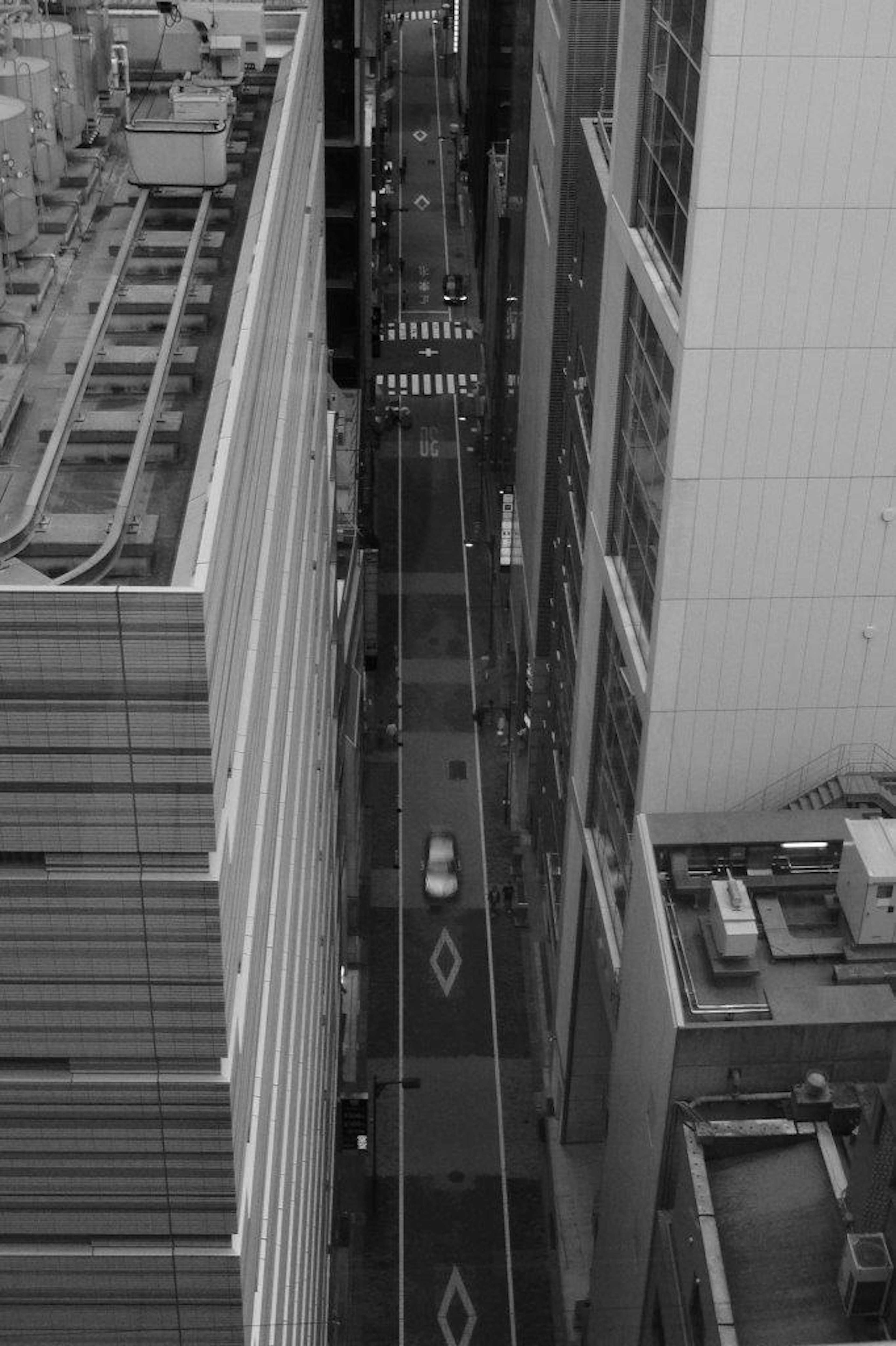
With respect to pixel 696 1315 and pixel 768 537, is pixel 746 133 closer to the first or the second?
pixel 768 537

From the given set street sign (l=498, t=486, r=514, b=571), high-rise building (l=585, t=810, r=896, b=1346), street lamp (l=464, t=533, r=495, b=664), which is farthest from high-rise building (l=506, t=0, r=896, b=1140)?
street lamp (l=464, t=533, r=495, b=664)

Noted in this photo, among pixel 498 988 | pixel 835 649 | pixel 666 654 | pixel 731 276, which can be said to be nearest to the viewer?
pixel 731 276

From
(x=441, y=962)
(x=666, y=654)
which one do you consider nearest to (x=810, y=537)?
(x=666, y=654)

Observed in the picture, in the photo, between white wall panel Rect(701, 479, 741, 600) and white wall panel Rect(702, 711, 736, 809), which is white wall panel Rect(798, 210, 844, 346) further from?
white wall panel Rect(702, 711, 736, 809)

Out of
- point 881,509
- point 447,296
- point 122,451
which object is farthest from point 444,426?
point 122,451

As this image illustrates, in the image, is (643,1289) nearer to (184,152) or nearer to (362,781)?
(184,152)

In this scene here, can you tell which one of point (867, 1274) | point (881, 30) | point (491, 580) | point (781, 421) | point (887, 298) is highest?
point (881, 30)

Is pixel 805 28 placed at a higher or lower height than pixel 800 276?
higher

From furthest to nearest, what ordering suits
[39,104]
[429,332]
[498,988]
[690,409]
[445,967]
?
[429,332], [445,967], [498,988], [690,409], [39,104]
